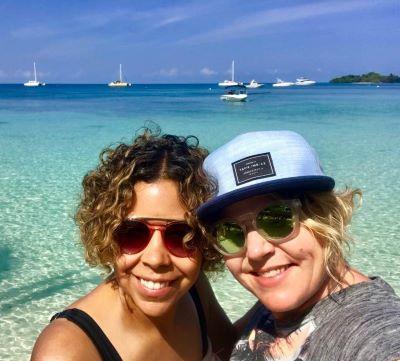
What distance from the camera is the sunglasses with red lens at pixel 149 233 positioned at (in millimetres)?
1950

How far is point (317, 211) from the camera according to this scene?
1650 mm

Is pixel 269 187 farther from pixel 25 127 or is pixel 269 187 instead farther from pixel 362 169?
pixel 25 127

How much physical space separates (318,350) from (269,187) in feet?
1.67

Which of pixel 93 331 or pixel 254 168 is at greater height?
pixel 254 168

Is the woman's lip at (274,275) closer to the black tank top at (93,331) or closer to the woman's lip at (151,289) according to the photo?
the woman's lip at (151,289)

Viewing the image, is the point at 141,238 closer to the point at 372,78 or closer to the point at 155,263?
the point at 155,263

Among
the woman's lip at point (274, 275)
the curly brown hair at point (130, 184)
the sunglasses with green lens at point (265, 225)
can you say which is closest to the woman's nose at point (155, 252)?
the curly brown hair at point (130, 184)

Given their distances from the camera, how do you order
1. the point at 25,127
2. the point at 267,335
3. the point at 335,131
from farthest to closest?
the point at 25,127 < the point at 335,131 < the point at 267,335

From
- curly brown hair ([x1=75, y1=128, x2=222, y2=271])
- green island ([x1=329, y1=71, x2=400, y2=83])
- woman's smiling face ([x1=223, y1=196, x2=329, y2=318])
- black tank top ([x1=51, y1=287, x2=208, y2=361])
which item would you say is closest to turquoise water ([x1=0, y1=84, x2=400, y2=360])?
curly brown hair ([x1=75, y1=128, x2=222, y2=271])

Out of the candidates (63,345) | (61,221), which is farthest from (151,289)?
(61,221)

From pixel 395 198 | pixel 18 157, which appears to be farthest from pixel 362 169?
pixel 18 157

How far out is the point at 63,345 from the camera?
5.48ft

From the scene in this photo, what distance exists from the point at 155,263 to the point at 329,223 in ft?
2.29

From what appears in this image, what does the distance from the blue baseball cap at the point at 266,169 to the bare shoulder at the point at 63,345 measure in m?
0.64
